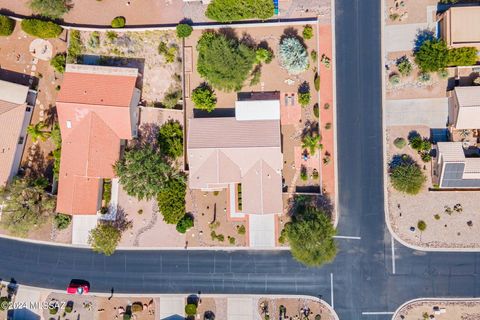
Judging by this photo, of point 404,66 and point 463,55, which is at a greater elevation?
point 463,55

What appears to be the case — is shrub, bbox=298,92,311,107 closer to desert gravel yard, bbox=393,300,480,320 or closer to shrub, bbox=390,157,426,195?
shrub, bbox=390,157,426,195

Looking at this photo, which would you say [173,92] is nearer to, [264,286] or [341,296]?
[264,286]

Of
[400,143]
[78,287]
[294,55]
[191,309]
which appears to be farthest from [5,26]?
[400,143]

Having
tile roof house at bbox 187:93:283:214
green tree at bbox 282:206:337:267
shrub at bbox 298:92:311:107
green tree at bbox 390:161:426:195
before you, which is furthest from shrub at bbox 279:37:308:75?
green tree at bbox 282:206:337:267

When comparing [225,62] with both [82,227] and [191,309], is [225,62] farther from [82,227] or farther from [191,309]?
[191,309]

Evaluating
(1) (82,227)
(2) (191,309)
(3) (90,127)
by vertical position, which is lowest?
(2) (191,309)

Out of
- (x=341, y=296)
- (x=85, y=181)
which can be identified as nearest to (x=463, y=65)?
(x=341, y=296)
